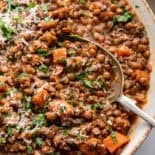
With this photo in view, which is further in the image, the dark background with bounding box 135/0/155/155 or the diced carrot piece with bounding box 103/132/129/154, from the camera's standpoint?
the dark background with bounding box 135/0/155/155

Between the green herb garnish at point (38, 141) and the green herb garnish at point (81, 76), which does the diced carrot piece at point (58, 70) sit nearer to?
the green herb garnish at point (81, 76)

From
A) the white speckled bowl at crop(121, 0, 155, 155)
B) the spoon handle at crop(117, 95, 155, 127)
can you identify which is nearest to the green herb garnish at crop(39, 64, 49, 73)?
the spoon handle at crop(117, 95, 155, 127)

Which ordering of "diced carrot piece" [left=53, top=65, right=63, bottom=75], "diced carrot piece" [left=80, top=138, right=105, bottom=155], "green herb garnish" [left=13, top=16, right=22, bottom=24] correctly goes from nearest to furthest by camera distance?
"diced carrot piece" [left=80, top=138, right=105, bottom=155]
"diced carrot piece" [left=53, top=65, right=63, bottom=75]
"green herb garnish" [left=13, top=16, right=22, bottom=24]

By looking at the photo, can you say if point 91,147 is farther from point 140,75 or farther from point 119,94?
point 140,75

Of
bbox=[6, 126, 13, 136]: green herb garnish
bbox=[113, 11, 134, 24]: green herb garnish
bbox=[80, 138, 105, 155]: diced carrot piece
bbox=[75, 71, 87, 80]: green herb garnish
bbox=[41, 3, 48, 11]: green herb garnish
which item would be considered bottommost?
bbox=[80, 138, 105, 155]: diced carrot piece

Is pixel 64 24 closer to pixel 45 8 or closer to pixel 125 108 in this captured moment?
pixel 45 8

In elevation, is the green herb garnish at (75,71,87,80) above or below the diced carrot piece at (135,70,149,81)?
below

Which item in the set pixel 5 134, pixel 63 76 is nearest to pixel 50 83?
pixel 63 76

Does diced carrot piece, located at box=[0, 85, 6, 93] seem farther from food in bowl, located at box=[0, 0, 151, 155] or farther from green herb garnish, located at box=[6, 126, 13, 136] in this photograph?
green herb garnish, located at box=[6, 126, 13, 136]
